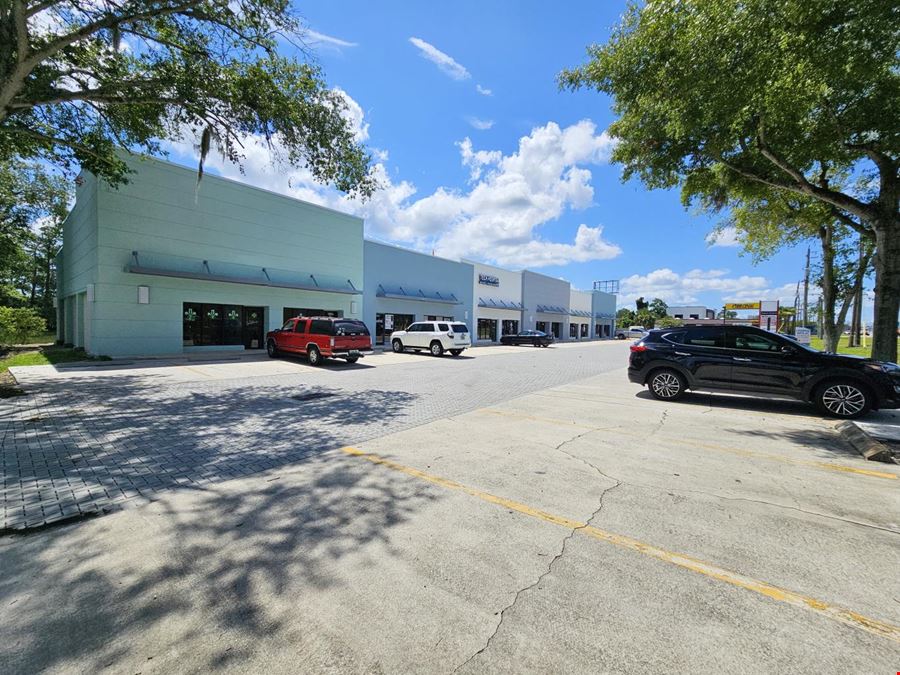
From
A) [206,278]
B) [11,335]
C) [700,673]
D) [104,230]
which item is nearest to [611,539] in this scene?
[700,673]

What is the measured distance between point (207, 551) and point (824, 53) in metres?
10.1

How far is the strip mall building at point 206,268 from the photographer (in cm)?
1623

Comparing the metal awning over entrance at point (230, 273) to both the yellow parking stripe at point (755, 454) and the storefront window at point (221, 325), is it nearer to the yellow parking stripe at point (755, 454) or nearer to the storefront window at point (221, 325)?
the storefront window at point (221, 325)

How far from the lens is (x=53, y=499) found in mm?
3943

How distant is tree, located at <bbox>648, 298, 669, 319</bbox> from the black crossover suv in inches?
4222

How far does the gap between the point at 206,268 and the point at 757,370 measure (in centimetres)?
2129

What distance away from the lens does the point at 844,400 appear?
313 inches

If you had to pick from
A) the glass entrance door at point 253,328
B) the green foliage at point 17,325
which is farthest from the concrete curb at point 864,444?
the green foliage at point 17,325

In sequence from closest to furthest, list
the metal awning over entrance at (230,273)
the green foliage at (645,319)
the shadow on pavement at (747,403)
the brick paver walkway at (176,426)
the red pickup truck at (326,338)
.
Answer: the brick paver walkway at (176,426) < the shadow on pavement at (747,403) < the red pickup truck at (326,338) < the metal awning over entrance at (230,273) < the green foliage at (645,319)

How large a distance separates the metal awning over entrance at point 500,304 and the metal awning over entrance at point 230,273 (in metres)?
15.1

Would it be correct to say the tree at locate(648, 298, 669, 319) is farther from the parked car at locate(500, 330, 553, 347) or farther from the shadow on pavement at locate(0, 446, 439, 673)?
the shadow on pavement at locate(0, 446, 439, 673)

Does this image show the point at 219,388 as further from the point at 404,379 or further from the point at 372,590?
the point at 372,590

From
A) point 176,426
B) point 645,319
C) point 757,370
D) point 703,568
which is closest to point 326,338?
point 176,426

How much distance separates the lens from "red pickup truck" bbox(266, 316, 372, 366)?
15.6 meters
